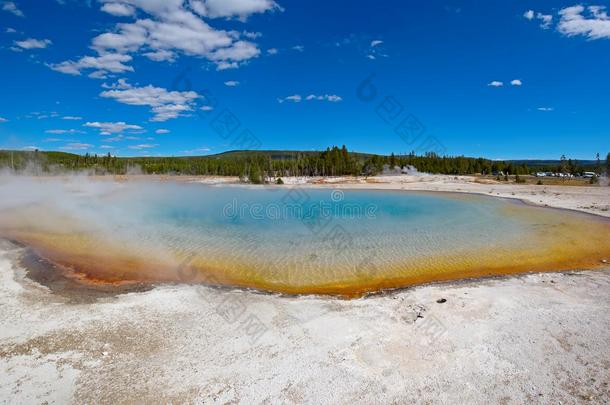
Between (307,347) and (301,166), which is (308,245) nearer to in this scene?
(307,347)

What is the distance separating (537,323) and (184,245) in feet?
40.8

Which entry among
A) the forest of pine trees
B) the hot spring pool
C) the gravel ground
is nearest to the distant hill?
the forest of pine trees

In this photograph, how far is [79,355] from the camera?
6.08m

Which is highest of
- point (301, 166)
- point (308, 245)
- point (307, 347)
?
point (301, 166)

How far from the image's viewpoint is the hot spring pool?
10.9 meters

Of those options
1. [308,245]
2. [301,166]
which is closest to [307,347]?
[308,245]

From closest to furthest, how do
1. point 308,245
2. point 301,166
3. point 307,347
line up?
point 307,347
point 308,245
point 301,166

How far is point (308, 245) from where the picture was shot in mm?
15016

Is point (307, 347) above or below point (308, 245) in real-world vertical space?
below

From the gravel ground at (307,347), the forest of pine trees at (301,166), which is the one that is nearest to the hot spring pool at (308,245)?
the gravel ground at (307,347)

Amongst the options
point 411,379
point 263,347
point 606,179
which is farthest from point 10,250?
point 606,179

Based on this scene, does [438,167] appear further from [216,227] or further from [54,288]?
[54,288]

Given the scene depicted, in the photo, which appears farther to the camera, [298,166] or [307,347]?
[298,166]

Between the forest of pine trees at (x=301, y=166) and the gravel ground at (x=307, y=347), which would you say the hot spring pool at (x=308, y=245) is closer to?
the gravel ground at (x=307, y=347)
